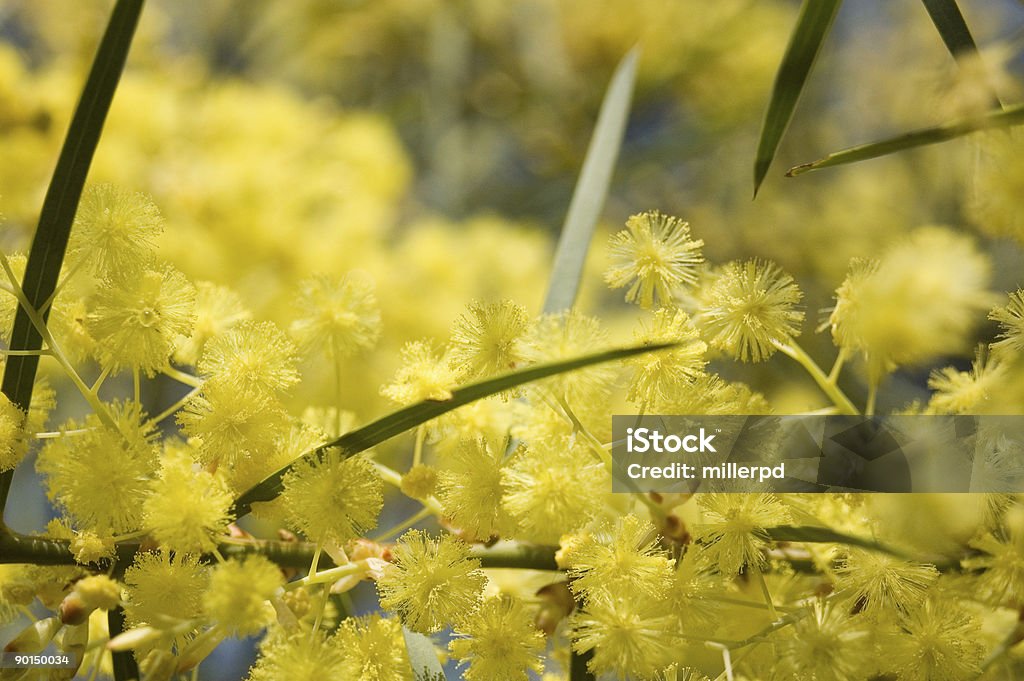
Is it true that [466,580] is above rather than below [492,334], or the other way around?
below

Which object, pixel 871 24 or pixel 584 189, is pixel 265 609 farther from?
pixel 871 24

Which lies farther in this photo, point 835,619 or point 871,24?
point 871,24

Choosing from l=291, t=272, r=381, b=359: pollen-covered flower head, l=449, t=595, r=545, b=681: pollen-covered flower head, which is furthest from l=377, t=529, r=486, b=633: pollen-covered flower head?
l=291, t=272, r=381, b=359: pollen-covered flower head

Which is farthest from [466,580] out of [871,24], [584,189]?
[871,24]

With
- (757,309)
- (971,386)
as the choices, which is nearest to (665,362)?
(757,309)

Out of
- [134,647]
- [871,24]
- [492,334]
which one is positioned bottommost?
[134,647]

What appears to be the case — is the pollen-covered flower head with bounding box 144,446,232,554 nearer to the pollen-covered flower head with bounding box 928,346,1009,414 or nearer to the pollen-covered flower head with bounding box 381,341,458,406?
the pollen-covered flower head with bounding box 381,341,458,406
